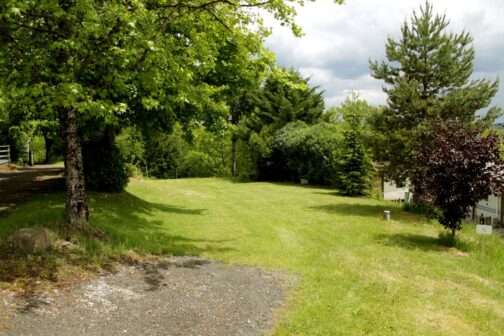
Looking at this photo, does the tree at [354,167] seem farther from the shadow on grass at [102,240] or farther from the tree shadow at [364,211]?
the shadow on grass at [102,240]

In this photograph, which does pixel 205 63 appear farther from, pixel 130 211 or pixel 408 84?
pixel 408 84

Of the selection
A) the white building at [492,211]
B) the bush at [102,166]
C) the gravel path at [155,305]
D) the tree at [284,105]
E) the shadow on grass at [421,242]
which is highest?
the tree at [284,105]

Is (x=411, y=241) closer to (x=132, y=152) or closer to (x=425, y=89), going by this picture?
(x=425, y=89)

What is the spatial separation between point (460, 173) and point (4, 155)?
3120 cm

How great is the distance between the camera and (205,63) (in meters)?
9.48

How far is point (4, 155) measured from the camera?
3173 centimetres

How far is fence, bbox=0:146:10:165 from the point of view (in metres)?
30.5

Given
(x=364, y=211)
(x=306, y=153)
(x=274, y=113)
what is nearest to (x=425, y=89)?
(x=364, y=211)

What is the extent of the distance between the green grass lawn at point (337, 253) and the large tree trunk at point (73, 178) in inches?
25.6

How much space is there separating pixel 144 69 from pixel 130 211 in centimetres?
741

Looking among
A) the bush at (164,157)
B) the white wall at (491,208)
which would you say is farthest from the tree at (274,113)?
the white wall at (491,208)

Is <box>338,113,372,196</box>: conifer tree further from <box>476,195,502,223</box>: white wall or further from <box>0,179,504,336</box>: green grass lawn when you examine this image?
<box>476,195,502,223</box>: white wall

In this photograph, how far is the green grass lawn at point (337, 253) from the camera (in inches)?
267

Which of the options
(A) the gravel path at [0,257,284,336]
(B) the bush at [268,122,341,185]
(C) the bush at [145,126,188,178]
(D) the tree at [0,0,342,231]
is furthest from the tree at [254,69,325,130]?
(A) the gravel path at [0,257,284,336]
